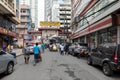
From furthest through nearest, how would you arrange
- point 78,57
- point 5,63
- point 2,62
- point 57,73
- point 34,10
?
point 34,10 → point 78,57 → point 57,73 → point 5,63 → point 2,62

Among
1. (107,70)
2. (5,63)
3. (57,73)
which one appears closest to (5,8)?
(5,63)

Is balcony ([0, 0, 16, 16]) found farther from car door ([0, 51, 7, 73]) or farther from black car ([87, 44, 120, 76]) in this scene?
black car ([87, 44, 120, 76])

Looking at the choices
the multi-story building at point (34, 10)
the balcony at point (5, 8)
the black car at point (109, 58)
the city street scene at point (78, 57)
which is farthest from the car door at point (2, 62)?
→ the multi-story building at point (34, 10)

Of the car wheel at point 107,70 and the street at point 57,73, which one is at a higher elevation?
the car wheel at point 107,70

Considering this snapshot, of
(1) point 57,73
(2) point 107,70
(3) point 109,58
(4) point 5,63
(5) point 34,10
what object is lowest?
(1) point 57,73

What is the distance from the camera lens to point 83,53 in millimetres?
18719

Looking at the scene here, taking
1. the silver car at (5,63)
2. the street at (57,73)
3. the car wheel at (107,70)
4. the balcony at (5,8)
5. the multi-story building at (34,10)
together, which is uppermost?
the multi-story building at (34,10)

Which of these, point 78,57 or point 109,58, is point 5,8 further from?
point 109,58

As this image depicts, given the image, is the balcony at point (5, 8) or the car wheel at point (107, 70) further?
the balcony at point (5, 8)

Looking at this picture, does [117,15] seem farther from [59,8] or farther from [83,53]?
[59,8]

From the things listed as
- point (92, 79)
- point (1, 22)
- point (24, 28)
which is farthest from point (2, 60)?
point (24, 28)

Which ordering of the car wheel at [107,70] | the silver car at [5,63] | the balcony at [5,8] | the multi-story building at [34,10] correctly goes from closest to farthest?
the silver car at [5,63] < the car wheel at [107,70] < the balcony at [5,8] < the multi-story building at [34,10]

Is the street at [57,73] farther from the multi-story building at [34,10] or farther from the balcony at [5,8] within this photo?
the multi-story building at [34,10]

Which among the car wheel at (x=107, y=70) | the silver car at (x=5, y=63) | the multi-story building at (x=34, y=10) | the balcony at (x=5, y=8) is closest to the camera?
the silver car at (x=5, y=63)
